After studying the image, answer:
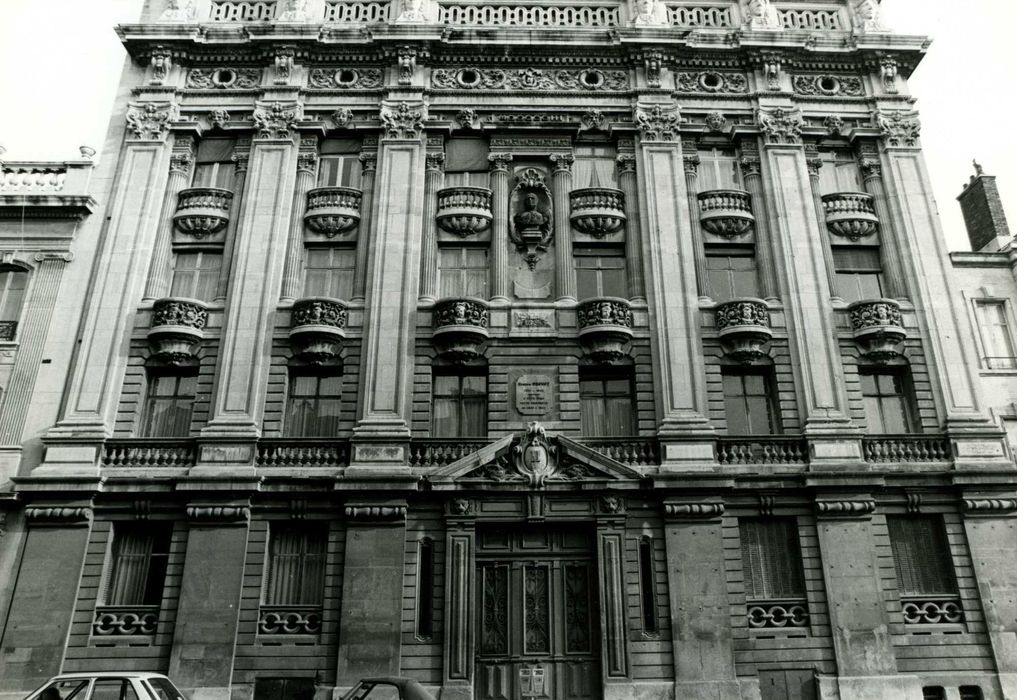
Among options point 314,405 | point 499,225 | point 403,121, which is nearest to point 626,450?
point 499,225

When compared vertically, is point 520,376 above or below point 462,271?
below

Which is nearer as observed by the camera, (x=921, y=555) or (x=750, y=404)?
(x=921, y=555)

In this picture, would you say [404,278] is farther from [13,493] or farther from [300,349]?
[13,493]

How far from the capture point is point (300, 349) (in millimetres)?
21781

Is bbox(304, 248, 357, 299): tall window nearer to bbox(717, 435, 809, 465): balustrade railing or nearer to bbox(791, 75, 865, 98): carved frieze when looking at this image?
bbox(717, 435, 809, 465): balustrade railing

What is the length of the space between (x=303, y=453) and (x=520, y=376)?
6.37 m

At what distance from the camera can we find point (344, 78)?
25.5m

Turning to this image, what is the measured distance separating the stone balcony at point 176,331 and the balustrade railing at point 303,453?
3775 millimetres

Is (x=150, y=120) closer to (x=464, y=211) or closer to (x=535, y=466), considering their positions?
(x=464, y=211)

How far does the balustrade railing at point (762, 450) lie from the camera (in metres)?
20.8

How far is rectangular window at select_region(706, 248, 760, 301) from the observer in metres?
Result: 23.3

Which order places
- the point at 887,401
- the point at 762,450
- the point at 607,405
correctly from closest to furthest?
1. the point at 762,450
2. the point at 607,405
3. the point at 887,401

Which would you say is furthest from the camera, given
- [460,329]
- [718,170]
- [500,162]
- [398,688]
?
A: [718,170]

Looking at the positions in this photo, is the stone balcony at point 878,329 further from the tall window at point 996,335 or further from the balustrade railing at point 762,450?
the tall window at point 996,335
